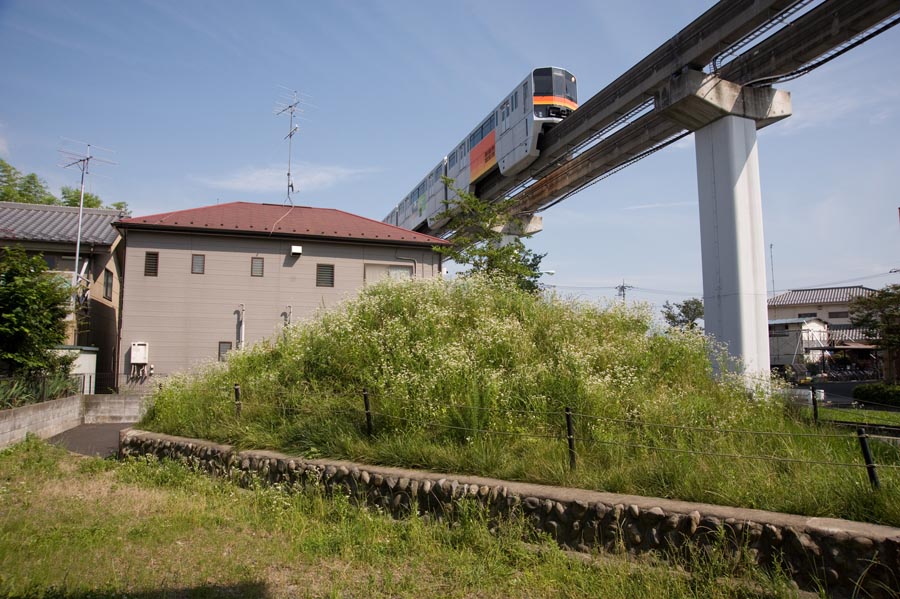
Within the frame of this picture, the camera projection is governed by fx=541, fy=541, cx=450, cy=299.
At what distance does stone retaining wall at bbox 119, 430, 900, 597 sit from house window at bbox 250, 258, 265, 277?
13724 millimetres

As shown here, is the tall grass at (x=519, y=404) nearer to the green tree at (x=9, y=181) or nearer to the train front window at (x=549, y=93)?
the train front window at (x=549, y=93)

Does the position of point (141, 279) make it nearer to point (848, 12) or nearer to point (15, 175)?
point (848, 12)

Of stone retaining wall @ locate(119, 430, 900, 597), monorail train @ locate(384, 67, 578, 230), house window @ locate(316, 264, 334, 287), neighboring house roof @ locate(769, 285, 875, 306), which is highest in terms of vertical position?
monorail train @ locate(384, 67, 578, 230)

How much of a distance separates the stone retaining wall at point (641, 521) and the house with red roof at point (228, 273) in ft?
40.2

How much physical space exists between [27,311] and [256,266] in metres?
7.79

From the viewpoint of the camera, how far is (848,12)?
1140 centimetres

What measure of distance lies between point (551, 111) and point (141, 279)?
15.2m

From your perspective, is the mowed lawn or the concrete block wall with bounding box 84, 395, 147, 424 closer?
the mowed lawn

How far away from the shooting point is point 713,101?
1405cm

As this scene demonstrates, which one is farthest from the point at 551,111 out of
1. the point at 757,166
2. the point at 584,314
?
the point at 584,314

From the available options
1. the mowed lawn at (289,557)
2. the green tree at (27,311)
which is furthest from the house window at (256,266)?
the mowed lawn at (289,557)

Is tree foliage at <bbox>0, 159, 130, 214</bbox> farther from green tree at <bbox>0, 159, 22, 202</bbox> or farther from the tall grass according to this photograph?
the tall grass

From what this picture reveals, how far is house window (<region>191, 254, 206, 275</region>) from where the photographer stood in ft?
62.5

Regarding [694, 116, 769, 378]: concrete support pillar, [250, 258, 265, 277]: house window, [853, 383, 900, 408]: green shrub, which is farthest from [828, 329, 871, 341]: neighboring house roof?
[250, 258, 265, 277]: house window
